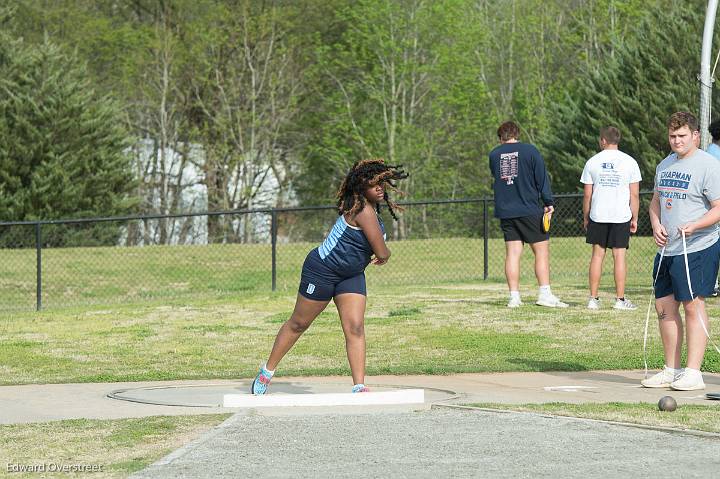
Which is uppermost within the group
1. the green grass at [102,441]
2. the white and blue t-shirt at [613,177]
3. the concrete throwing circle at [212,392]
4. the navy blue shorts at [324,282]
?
the white and blue t-shirt at [613,177]

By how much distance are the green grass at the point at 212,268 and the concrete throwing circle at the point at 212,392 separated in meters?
10.8

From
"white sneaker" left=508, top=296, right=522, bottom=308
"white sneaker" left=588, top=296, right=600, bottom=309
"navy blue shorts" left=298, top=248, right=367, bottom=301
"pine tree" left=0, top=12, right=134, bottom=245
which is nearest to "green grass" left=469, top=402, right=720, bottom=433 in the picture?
"navy blue shorts" left=298, top=248, right=367, bottom=301

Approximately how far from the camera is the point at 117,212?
3572cm

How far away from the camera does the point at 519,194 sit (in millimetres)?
14430

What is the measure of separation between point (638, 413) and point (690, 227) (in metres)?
1.63

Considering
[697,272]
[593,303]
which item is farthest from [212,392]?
[593,303]

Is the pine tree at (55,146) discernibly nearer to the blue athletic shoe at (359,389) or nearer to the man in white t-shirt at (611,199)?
the man in white t-shirt at (611,199)

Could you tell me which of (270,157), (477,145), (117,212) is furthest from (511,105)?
(117,212)

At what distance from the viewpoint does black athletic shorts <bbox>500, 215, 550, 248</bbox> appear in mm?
14438

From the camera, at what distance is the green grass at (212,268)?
74.9 feet

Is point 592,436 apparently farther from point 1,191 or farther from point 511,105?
point 511,105

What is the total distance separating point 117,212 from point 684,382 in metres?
28.2

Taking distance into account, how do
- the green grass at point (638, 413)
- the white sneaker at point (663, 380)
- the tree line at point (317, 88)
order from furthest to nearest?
the tree line at point (317, 88) → the white sneaker at point (663, 380) → the green grass at point (638, 413)

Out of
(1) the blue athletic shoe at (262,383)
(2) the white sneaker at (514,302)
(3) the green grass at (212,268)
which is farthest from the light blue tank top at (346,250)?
(3) the green grass at (212,268)
